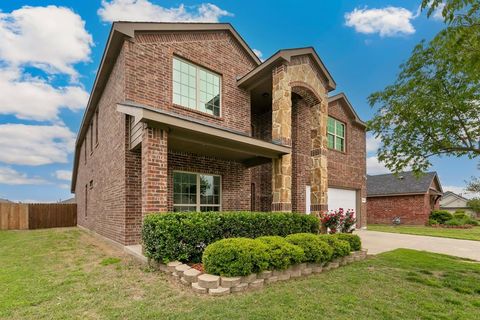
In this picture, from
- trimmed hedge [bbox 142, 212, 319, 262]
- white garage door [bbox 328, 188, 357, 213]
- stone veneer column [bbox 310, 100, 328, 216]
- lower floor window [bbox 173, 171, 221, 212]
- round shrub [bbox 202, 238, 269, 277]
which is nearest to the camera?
round shrub [bbox 202, 238, 269, 277]

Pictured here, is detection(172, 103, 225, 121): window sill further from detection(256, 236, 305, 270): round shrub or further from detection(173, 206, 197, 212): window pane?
detection(256, 236, 305, 270): round shrub

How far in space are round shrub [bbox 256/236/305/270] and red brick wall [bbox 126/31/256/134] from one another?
5.38 m

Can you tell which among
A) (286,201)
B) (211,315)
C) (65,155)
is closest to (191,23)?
(286,201)

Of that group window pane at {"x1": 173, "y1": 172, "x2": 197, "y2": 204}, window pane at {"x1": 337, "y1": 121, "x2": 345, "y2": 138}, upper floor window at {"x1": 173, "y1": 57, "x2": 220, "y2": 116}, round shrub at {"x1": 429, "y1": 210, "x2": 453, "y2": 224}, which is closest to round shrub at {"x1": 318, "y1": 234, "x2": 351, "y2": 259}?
window pane at {"x1": 173, "y1": 172, "x2": 197, "y2": 204}

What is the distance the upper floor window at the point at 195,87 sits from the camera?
29.7 ft

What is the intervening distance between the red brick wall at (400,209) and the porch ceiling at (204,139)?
1927 centimetres

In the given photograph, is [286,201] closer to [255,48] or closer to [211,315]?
[211,315]

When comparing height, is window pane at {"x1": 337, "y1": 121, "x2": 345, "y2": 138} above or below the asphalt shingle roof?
above

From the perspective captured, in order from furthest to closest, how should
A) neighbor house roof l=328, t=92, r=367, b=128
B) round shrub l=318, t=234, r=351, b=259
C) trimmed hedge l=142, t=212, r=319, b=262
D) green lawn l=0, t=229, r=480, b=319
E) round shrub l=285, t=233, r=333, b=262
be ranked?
neighbor house roof l=328, t=92, r=367, b=128 < round shrub l=318, t=234, r=351, b=259 < round shrub l=285, t=233, r=333, b=262 < trimmed hedge l=142, t=212, r=319, b=262 < green lawn l=0, t=229, r=480, b=319

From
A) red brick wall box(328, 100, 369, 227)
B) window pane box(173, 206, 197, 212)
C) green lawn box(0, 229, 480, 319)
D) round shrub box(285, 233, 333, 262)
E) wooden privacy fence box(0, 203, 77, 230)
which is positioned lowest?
wooden privacy fence box(0, 203, 77, 230)

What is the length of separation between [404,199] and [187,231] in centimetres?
2367

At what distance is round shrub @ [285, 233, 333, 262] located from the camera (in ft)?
18.8

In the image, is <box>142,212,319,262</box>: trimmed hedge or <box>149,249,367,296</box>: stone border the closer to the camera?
<box>149,249,367,296</box>: stone border

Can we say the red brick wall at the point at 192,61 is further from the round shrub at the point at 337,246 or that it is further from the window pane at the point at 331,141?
the window pane at the point at 331,141
